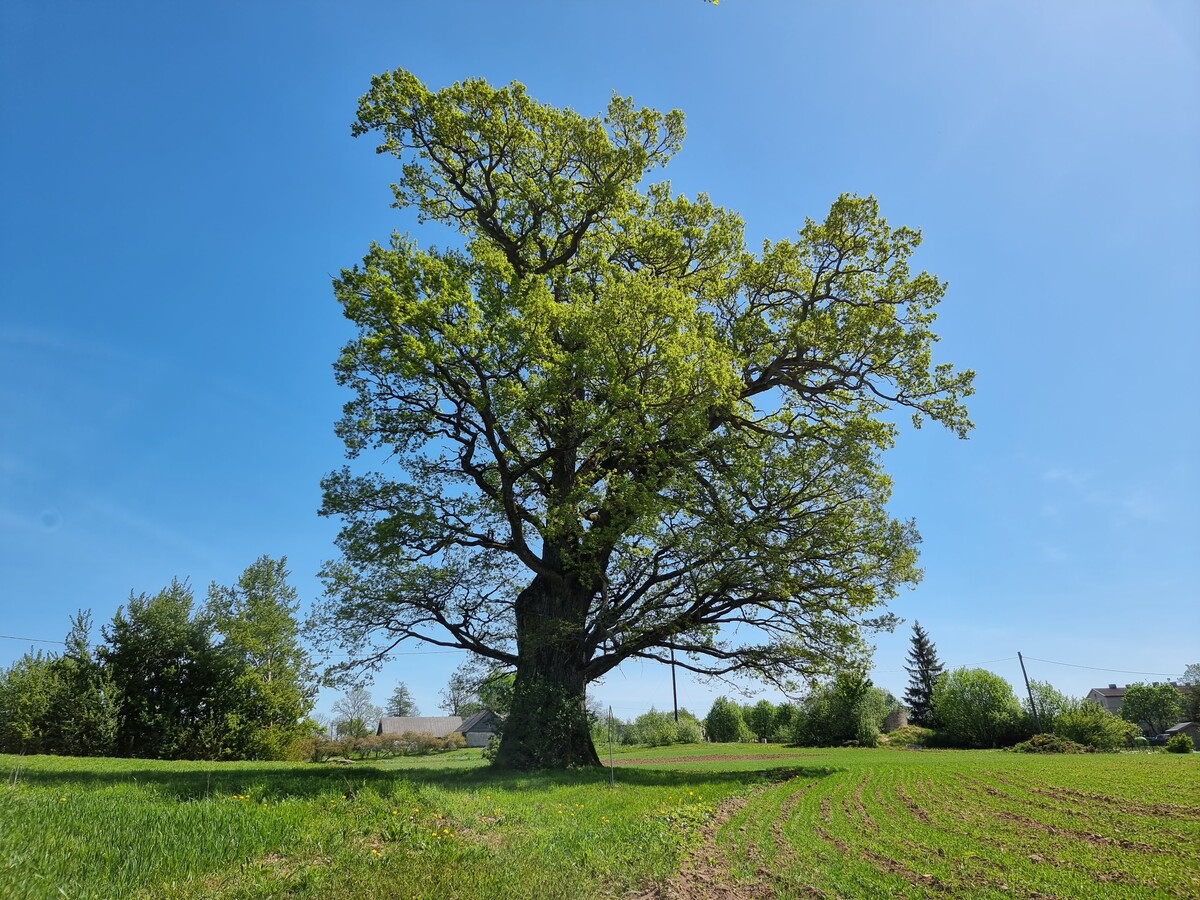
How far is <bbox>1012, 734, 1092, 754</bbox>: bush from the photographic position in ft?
103

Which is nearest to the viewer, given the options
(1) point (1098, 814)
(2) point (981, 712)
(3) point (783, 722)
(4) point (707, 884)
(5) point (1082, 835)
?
(4) point (707, 884)

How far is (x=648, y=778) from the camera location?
15922 mm

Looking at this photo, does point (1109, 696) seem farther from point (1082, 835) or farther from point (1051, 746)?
point (1082, 835)

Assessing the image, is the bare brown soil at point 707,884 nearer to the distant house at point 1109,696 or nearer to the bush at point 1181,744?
the bush at point 1181,744

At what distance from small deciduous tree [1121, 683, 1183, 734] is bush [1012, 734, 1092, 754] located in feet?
179

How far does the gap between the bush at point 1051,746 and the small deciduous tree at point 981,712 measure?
7053 millimetres

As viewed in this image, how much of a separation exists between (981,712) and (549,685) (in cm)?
3530

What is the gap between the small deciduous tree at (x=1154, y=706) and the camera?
237 ft

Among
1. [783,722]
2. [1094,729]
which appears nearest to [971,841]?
[1094,729]

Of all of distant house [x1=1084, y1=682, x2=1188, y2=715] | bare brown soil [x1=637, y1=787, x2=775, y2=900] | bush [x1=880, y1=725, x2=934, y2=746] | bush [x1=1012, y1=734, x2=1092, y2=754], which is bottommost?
distant house [x1=1084, y1=682, x2=1188, y2=715]

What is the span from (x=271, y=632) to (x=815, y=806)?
30187mm

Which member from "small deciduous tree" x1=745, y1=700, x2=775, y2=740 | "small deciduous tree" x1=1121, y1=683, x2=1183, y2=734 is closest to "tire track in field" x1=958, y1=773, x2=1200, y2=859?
"small deciduous tree" x1=745, y1=700, x2=775, y2=740

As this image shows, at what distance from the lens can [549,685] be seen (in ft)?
57.9

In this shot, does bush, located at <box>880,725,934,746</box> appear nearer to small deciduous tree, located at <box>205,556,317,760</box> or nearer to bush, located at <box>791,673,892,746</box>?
bush, located at <box>791,673,892,746</box>
